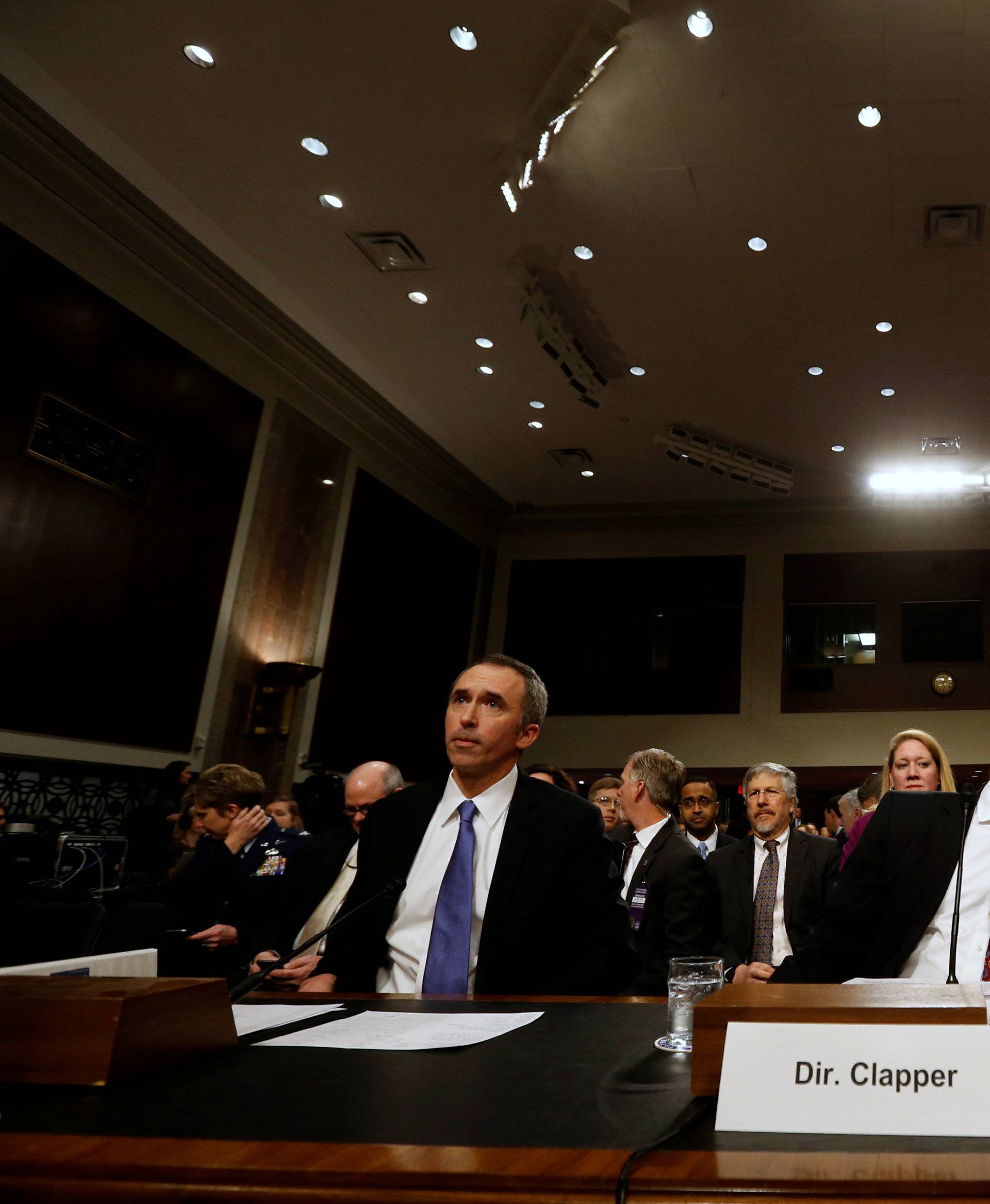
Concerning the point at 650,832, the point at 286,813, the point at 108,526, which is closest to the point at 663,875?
the point at 650,832

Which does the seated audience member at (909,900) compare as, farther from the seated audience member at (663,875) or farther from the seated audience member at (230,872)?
the seated audience member at (230,872)

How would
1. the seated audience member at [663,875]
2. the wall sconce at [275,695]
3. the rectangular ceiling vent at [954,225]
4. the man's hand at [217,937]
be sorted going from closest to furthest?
the seated audience member at [663,875], the man's hand at [217,937], the rectangular ceiling vent at [954,225], the wall sconce at [275,695]

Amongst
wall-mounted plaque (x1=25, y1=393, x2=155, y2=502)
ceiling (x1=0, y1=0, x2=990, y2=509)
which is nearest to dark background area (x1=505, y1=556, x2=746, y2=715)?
ceiling (x1=0, y1=0, x2=990, y2=509)

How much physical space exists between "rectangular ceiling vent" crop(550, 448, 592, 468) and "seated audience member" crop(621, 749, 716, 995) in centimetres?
847

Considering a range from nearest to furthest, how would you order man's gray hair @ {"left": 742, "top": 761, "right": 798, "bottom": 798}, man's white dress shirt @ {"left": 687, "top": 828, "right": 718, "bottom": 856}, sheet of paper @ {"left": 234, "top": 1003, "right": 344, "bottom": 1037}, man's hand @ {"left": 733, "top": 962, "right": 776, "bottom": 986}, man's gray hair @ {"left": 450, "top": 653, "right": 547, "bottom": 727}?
sheet of paper @ {"left": 234, "top": 1003, "right": 344, "bottom": 1037}, man's gray hair @ {"left": 450, "top": 653, "right": 547, "bottom": 727}, man's hand @ {"left": 733, "top": 962, "right": 776, "bottom": 986}, man's gray hair @ {"left": 742, "top": 761, "right": 798, "bottom": 798}, man's white dress shirt @ {"left": 687, "top": 828, "right": 718, "bottom": 856}

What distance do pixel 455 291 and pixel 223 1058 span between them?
28.7ft

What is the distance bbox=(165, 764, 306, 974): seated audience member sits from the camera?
370 cm

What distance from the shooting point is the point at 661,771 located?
4.01 meters

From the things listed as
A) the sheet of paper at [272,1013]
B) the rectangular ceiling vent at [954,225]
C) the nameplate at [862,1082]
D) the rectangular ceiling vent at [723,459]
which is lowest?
the sheet of paper at [272,1013]

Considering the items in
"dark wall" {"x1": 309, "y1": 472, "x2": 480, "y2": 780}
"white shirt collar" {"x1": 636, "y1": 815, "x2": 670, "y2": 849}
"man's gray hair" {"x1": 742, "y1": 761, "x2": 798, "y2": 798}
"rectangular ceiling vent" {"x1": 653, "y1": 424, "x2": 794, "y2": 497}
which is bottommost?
"white shirt collar" {"x1": 636, "y1": 815, "x2": 670, "y2": 849}

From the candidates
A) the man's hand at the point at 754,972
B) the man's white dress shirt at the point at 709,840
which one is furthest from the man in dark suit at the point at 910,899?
the man's white dress shirt at the point at 709,840

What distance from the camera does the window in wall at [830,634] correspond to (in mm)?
12539

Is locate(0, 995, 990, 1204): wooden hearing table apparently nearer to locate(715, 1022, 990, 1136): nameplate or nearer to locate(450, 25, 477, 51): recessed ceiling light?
locate(715, 1022, 990, 1136): nameplate

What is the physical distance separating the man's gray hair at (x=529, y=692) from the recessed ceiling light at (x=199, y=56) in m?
6.23
